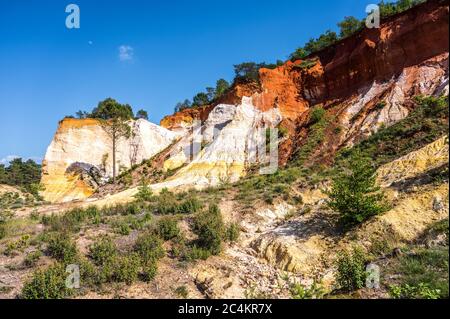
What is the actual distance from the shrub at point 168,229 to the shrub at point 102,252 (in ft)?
5.54

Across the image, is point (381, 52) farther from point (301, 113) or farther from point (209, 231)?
point (209, 231)

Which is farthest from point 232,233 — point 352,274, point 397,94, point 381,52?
point 381,52

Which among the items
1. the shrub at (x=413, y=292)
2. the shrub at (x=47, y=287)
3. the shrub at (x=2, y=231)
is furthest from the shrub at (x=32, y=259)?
the shrub at (x=413, y=292)

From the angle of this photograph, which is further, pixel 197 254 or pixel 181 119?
pixel 181 119

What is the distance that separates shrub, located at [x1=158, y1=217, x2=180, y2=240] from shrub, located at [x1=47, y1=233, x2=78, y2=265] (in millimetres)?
2768

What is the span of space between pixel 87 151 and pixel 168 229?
35.8 meters

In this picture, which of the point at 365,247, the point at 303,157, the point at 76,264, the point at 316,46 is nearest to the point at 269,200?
the point at 365,247

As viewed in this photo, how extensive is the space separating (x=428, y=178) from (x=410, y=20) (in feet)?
70.2

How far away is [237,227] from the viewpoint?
566 inches

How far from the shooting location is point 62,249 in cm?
1159

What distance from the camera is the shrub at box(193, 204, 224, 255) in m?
12.4

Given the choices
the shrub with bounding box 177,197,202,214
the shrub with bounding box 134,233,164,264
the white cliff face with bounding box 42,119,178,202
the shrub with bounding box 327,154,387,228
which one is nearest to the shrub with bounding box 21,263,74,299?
the shrub with bounding box 134,233,164,264

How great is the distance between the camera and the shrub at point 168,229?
1311 cm

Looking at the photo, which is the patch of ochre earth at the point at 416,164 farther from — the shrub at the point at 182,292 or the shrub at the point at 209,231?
the shrub at the point at 182,292
